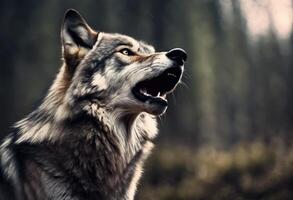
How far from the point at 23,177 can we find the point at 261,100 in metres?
20.4

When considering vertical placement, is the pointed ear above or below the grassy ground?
above

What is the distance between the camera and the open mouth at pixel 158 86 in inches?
220

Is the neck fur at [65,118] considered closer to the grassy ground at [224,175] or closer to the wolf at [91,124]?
the wolf at [91,124]

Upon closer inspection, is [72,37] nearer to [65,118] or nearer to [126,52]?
[126,52]

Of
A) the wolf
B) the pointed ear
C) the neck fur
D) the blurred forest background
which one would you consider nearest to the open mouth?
the wolf

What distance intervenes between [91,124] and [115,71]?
59cm

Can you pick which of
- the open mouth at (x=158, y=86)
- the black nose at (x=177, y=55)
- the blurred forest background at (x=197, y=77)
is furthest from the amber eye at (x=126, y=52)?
the blurred forest background at (x=197, y=77)

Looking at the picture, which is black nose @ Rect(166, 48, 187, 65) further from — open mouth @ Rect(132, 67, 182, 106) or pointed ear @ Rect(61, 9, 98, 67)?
pointed ear @ Rect(61, 9, 98, 67)

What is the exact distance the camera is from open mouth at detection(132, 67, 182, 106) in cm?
559

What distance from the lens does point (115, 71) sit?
574 cm

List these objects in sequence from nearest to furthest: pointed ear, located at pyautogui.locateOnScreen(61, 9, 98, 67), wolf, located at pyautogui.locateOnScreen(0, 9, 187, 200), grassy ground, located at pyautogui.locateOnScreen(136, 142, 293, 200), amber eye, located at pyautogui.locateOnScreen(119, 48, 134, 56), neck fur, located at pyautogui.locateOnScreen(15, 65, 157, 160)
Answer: wolf, located at pyautogui.locateOnScreen(0, 9, 187, 200) → neck fur, located at pyautogui.locateOnScreen(15, 65, 157, 160) → pointed ear, located at pyautogui.locateOnScreen(61, 9, 98, 67) → amber eye, located at pyautogui.locateOnScreen(119, 48, 134, 56) → grassy ground, located at pyautogui.locateOnScreen(136, 142, 293, 200)

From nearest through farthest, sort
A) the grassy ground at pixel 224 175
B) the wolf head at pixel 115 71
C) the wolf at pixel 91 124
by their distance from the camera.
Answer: the wolf at pixel 91 124 → the wolf head at pixel 115 71 → the grassy ground at pixel 224 175

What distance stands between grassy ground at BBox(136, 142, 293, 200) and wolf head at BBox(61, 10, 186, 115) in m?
5.80

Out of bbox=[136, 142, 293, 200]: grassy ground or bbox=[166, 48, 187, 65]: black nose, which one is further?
bbox=[136, 142, 293, 200]: grassy ground
